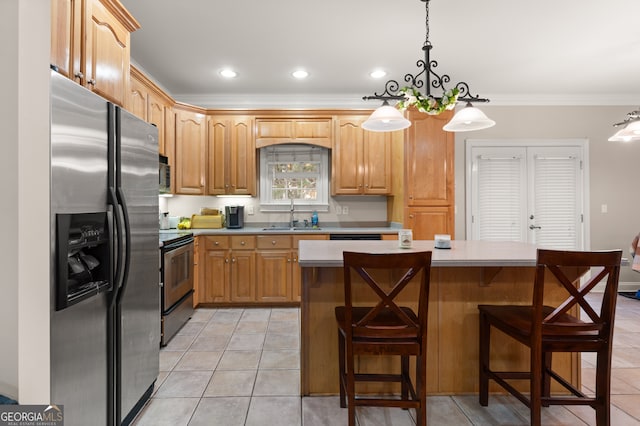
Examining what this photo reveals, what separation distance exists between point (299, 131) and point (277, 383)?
3008 mm

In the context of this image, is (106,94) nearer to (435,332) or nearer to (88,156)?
(88,156)

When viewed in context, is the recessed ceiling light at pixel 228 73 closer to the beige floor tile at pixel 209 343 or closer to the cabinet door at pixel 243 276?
the cabinet door at pixel 243 276

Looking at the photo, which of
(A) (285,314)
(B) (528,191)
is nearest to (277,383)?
(A) (285,314)

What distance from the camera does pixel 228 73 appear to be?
3809 millimetres

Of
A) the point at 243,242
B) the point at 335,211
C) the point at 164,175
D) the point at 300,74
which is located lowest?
the point at 243,242

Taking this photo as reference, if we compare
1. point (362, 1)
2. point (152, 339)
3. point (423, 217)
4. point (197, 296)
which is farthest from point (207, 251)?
point (362, 1)

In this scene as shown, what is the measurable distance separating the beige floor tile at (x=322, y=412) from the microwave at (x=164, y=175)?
8.36ft

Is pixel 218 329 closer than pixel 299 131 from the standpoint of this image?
Yes

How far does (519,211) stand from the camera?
4.64 metres

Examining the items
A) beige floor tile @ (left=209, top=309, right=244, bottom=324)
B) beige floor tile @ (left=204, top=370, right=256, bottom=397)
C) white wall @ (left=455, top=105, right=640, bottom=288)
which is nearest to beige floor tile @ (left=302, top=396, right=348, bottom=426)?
beige floor tile @ (left=204, top=370, right=256, bottom=397)

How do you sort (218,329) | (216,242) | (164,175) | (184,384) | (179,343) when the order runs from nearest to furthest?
1. (184,384)
2. (179,343)
3. (218,329)
4. (164,175)
5. (216,242)

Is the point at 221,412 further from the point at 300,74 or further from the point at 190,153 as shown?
the point at 300,74

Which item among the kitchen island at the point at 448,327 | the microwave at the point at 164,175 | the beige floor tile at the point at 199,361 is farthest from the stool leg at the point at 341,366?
the microwave at the point at 164,175

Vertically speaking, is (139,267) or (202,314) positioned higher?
(139,267)
